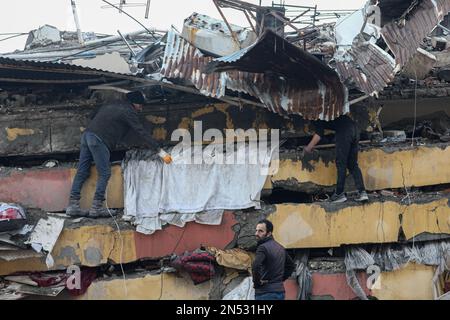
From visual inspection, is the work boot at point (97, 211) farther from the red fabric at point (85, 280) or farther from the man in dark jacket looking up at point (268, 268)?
the man in dark jacket looking up at point (268, 268)

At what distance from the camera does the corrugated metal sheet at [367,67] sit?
28.0 ft

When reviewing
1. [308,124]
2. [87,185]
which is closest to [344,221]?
[308,124]

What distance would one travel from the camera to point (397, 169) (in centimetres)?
954

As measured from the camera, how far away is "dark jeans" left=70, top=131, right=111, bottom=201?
862cm

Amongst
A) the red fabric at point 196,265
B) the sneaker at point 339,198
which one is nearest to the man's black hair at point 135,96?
the red fabric at point 196,265

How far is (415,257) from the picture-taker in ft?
29.8

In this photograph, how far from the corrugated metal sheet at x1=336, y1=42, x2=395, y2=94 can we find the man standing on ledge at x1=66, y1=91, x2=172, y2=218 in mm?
2594

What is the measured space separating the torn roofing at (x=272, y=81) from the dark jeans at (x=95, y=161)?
1261 millimetres

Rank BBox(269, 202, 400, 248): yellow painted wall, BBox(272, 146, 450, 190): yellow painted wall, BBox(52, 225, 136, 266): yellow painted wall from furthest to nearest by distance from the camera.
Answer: BBox(272, 146, 450, 190): yellow painted wall < BBox(269, 202, 400, 248): yellow painted wall < BBox(52, 225, 136, 266): yellow painted wall

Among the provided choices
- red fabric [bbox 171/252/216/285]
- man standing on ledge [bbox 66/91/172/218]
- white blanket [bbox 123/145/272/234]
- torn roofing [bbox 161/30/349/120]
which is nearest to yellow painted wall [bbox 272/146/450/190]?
white blanket [bbox 123/145/272/234]

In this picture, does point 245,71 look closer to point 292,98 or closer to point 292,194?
point 292,98

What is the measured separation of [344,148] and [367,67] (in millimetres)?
1096

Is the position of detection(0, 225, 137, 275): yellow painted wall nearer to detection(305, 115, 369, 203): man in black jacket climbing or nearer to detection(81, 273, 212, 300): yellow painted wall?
detection(81, 273, 212, 300): yellow painted wall

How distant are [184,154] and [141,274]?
1696 millimetres
